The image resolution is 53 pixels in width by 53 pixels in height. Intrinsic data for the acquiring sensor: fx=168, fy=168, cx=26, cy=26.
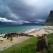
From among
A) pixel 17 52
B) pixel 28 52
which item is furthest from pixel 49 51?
pixel 17 52

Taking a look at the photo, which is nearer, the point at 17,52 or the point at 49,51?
the point at 49,51

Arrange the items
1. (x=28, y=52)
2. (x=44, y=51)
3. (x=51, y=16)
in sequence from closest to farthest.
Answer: (x=44, y=51) → (x=28, y=52) → (x=51, y=16)

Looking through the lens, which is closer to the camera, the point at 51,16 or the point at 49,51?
the point at 49,51

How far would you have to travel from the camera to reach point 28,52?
10422 millimetres

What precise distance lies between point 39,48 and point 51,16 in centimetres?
11273

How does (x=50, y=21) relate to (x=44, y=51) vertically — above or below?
above

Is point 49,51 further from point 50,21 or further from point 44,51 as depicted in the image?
point 50,21

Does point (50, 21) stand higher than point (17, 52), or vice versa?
point (50, 21)

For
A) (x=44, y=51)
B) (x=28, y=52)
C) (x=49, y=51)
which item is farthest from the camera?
(x=28, y=52)

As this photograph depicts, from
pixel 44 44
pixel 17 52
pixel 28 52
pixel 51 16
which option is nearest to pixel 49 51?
pixel 44 44

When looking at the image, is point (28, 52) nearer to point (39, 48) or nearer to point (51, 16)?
point (39, 48)

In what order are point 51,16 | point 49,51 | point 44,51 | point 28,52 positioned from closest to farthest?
point 44,51
point 49,51
point 28,52
point 51,16

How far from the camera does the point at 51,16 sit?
→ 394ft

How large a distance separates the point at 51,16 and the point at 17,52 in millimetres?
111373
